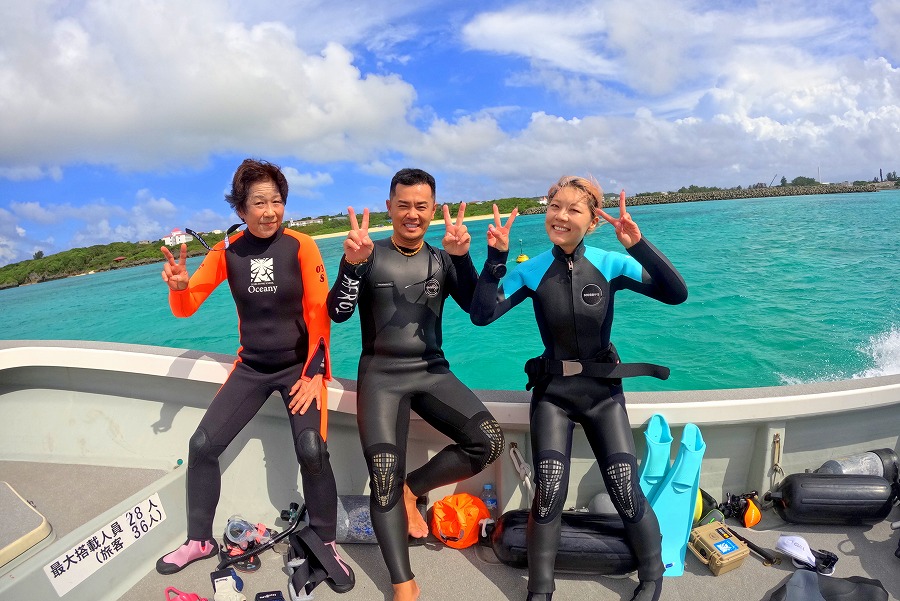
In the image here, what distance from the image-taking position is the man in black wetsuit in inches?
73.2

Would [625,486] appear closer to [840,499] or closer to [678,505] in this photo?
[678,505]

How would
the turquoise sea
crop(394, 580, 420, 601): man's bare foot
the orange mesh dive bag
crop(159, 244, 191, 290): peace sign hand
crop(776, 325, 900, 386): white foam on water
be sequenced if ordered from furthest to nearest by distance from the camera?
1. the turquoise sea
2. crop(776, 325, 900, 386): white foam on water
3. the orange mesh dive bag
4. crop(159, 244, 191, 290): peace sign hand
5. crop(394, 580, 420, 601): man's bare foot

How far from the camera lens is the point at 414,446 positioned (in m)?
2.33

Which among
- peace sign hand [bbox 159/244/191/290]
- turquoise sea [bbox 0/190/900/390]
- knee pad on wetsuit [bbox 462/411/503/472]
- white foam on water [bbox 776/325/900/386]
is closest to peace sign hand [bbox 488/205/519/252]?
knee pad on wetsuit [bbox 462/411/503/472]

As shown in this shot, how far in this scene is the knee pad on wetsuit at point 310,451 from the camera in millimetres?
1971

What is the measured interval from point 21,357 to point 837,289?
14.2 meters

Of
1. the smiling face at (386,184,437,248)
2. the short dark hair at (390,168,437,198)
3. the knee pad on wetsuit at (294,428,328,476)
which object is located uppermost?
the short dark hair at (390,168,437,198)

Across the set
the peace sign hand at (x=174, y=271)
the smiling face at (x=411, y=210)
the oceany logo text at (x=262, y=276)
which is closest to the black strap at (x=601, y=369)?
the smiling face at (x=411, y=210)

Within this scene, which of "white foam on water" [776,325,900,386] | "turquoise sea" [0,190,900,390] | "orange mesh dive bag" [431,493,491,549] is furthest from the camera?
"turquoise sea" [0,190,900,390]

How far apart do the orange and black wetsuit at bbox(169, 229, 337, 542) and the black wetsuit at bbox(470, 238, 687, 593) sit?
0.77 m

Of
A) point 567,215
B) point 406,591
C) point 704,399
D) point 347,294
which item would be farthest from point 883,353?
point 347,294

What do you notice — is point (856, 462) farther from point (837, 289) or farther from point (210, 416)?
point (837, 289)

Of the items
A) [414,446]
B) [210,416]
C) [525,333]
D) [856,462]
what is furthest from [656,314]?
[210,416]

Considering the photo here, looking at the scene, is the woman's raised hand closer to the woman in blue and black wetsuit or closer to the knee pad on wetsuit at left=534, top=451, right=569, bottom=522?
the woman in blue and black wetsuit
